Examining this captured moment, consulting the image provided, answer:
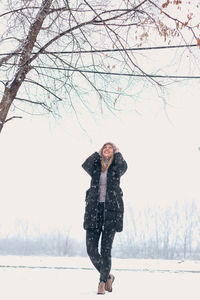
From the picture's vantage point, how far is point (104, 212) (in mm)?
3283

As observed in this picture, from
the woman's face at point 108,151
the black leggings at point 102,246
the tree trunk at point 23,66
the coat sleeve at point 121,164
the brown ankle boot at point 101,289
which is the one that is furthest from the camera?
the tree trunk at point 23,66

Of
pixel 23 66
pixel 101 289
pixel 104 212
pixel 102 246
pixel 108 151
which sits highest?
pixel 23 66

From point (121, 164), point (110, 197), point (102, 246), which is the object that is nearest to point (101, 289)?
point (102, 246)

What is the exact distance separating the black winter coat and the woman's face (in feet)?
0.22

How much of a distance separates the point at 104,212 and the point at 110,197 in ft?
0.49

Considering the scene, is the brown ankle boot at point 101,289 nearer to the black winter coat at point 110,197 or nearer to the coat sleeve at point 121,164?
the black winter coat at point 110,197

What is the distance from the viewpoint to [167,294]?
3121 mm

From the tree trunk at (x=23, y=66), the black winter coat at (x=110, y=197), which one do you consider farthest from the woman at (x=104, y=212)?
the tree trunk at (x=23, y=66)

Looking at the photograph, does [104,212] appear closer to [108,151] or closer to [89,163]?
[89,163]

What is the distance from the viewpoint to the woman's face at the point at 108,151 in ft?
11.5

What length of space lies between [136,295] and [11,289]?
1.13 metres

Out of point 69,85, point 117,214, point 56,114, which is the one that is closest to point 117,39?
point 69,85

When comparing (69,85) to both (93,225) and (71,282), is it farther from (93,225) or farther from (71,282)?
(71,282)

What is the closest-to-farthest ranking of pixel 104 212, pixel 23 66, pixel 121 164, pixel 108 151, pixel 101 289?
pixel 101 289 < pixel 104 212 < pixel 121 164 < pixel 108 151 < pixel 23 66
